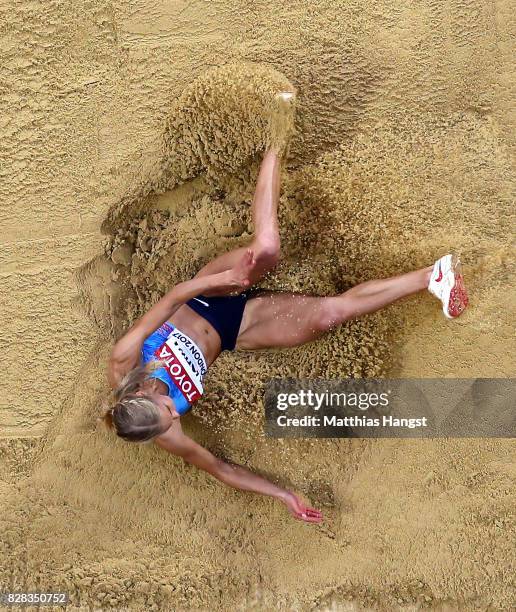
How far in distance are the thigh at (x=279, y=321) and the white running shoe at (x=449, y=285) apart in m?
0.50

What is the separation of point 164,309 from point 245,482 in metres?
0.89

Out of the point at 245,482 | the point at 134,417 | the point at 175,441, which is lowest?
the point at 245,482

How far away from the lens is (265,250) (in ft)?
8.61

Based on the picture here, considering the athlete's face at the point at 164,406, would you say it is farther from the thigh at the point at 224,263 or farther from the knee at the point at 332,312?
the knee at the point at 332,312

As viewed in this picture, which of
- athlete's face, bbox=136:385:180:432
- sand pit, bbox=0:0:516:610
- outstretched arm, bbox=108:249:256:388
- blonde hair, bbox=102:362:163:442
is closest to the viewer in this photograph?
blonde hair, bbox=102:362:163:442

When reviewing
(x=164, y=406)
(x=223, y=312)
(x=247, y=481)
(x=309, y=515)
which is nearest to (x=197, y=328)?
(x=223, y=312)

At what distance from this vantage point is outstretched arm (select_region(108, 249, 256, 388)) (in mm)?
2582

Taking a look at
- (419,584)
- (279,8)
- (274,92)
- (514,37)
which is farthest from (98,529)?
(514,37)

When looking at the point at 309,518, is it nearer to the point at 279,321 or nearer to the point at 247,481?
the point at 247,481

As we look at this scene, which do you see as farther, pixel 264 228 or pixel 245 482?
pixel 245 482

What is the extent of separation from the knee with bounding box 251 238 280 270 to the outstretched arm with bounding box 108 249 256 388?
0.08 ft

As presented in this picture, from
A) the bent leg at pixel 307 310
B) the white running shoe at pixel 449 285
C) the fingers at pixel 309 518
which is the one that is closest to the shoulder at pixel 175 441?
the bent leg at pixel 307 310

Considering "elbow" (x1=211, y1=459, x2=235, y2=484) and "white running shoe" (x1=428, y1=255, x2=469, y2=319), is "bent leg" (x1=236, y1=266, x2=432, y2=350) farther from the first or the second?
"elbow" (x1=211, y1=459, x2=235, y2=484)

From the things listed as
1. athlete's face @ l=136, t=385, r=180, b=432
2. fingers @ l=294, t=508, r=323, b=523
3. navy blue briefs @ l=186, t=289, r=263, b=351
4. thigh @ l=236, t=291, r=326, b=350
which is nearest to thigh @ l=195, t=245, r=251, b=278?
navy blue briefs @ l=186, t=289, r=263, b=351
